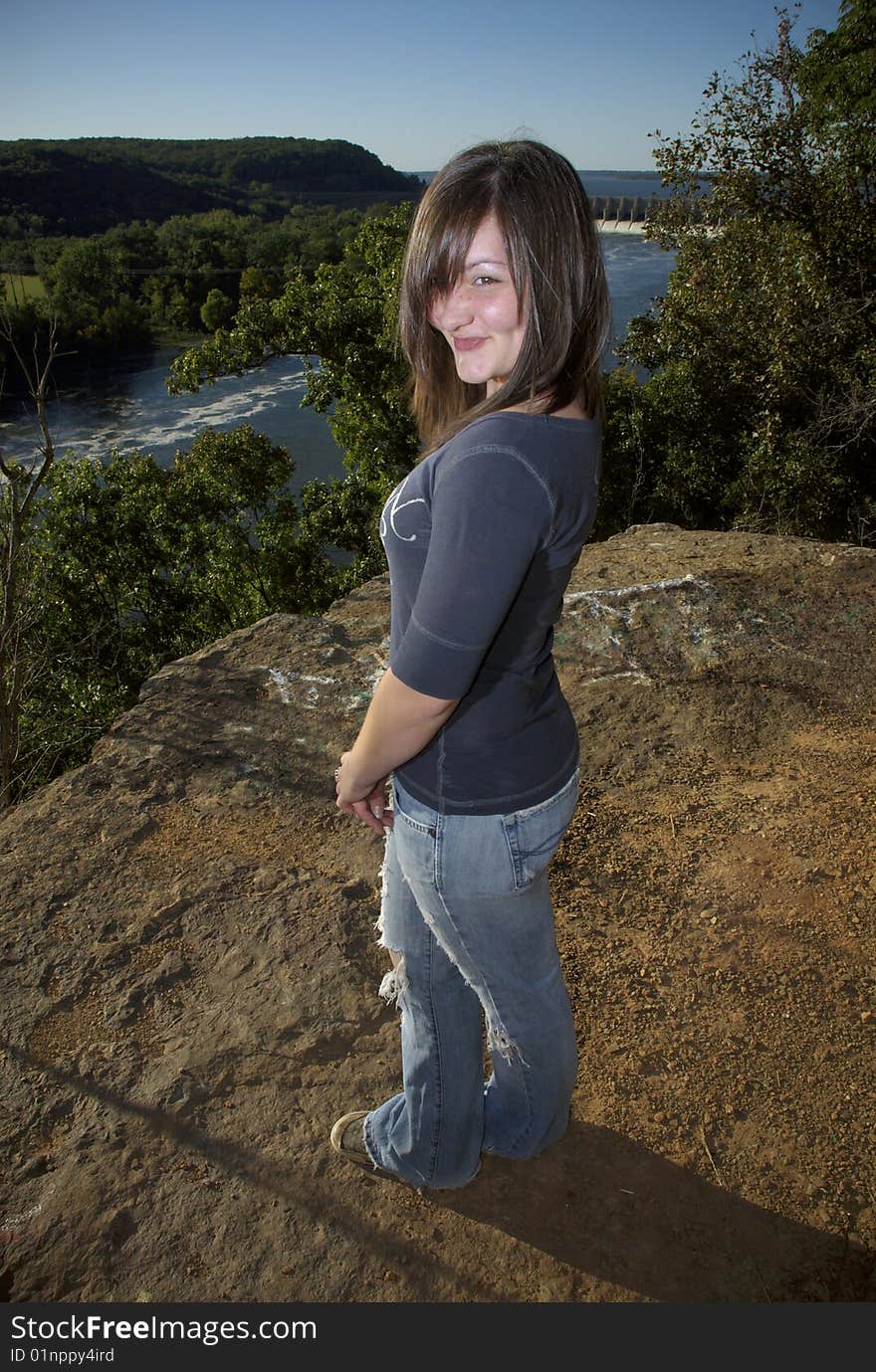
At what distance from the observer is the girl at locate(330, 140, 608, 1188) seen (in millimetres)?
1161

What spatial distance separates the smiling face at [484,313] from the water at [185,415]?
26639mm

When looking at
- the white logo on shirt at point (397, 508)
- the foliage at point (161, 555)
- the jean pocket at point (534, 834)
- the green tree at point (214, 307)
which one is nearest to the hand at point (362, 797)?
the jean pocket at point (534, 834)

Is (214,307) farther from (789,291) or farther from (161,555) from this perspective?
(789,291)

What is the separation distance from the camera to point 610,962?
2.70 metres

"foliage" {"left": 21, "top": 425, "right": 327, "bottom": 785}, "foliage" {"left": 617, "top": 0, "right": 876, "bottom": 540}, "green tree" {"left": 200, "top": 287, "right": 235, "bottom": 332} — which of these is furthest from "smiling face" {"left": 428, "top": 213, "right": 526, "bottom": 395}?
"green tree" {"left": 200, "top": 287, "right": 235, "bottom": 332}

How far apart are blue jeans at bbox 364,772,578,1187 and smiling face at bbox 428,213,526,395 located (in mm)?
721

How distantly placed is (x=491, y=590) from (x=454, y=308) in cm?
47

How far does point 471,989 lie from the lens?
1.73 metres

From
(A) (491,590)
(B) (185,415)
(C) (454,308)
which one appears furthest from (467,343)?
(B) (185,415)

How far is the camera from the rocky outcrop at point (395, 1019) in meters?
1.99

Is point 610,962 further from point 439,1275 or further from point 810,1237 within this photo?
point 439,1275

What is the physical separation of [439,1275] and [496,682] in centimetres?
147

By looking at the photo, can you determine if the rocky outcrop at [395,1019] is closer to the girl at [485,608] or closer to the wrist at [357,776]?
the girl at [485,608]

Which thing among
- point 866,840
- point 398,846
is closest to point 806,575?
point 866,840
